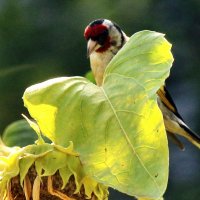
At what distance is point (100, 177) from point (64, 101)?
87 millimetres

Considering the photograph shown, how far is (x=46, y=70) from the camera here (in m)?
2.43

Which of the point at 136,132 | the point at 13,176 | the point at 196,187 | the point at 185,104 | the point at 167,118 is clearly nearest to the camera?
the point at 136,132

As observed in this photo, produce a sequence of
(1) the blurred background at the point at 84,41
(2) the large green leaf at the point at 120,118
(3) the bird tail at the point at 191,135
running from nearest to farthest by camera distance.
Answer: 1. (2) the large green leaf at the point at 120,118
2. (3) the bird tail at the point at 191,135
3. (1) the blurred background at the point at 84,41

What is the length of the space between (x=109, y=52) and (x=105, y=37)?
45 mm

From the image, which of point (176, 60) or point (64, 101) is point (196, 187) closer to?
point (176, 60)

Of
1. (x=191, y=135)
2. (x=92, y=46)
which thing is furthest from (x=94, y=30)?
(x=191, y=135)

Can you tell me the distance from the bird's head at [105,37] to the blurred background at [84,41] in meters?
0.22

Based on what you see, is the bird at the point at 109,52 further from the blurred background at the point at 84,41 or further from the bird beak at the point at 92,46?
the blurred background at the point at 84,41

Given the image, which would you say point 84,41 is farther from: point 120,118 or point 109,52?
point 120,118

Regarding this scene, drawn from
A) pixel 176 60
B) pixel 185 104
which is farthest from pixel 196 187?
pixel 176 60

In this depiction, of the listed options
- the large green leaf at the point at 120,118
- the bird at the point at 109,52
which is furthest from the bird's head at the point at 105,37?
the large green leaf at the point at 120,118

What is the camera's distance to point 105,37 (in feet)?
7.44

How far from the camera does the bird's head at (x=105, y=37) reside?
2.22 meters

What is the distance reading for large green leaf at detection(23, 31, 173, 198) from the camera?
78cm
